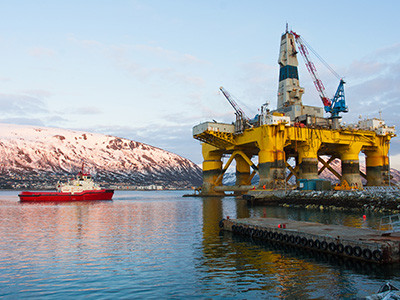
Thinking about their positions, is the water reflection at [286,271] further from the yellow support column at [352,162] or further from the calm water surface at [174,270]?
the yellow support column at [352,162]

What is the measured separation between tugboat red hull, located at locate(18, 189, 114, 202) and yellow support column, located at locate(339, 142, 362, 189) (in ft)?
195

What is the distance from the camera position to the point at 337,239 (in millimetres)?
20109

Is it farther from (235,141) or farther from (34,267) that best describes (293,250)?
(235,141)

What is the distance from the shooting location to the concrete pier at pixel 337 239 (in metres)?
17.8

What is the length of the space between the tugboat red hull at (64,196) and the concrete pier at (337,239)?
209 feet

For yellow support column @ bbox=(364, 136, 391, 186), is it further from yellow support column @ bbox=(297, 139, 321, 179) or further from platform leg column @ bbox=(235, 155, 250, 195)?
platform leg column @ bbox=(235, 155, 250, 195)

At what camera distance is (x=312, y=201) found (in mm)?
56344

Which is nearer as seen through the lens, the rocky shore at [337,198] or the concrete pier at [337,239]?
the concrete pier at [337,239]

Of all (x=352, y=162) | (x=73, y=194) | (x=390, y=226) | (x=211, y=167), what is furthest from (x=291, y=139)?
(x=73, y=194)

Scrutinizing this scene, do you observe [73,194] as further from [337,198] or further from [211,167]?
[337,198]

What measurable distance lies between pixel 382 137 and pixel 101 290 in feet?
285

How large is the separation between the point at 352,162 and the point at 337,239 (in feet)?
220

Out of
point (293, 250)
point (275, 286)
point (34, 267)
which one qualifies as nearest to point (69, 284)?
point (34, 267)

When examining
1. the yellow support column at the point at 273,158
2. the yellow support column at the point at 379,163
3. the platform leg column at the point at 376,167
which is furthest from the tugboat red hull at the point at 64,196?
the yellow support column at the point at 379,163
